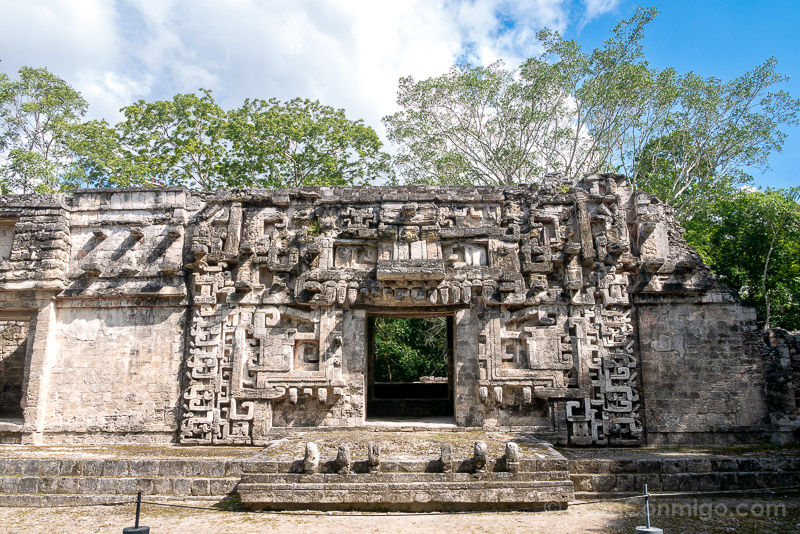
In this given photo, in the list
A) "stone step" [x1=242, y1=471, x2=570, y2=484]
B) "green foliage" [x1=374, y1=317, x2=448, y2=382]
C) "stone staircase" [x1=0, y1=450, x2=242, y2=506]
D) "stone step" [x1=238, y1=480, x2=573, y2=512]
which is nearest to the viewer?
"stone step" [x1=238, y1=480, x2=573, y2=512]

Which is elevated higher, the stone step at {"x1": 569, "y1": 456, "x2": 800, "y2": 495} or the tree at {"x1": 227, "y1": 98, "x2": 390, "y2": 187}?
the tree at {"x1": 227, "y1": 98, "x2": 390, "y2": 187}

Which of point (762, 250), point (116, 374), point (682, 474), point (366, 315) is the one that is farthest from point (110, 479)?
point (762, 250)

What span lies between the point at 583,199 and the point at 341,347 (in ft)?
17.8

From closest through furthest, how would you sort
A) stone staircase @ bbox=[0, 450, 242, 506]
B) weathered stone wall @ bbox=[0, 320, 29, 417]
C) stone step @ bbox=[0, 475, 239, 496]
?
stone staircase @ bbox=[0, 450, 242, 506], stone step @ bbox=[0, 475, 239, 496], weathered stone wall @ bbox=[0, 320, 29, 417]

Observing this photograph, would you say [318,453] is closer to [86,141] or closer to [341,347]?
[341,347]

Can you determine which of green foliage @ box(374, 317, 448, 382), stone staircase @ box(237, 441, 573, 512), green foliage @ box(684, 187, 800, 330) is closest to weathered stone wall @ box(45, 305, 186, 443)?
stone staircase @ box(237, 441, 573, 512)

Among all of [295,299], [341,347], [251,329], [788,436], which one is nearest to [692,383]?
[788,436]

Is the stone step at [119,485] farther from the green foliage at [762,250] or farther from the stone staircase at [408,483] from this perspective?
the green foliage at [762,250]

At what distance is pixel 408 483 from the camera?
7.11 meters

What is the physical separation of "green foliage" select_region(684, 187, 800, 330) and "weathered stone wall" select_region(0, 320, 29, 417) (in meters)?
18.5

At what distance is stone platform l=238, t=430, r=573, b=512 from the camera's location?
Answer: 705cm

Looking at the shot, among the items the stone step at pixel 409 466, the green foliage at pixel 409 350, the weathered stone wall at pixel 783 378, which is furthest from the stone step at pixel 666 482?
the green foliage at pixel 409 350

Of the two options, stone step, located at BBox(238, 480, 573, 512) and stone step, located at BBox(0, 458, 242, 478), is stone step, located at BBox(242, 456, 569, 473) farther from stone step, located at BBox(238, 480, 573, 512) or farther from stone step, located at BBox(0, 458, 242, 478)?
stone step, located at BBox(0, 458, 242, 478)

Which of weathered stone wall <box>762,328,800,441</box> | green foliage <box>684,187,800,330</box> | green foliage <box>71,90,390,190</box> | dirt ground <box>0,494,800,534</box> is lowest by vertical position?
dirt ground <box>0,494,800,534</box>
